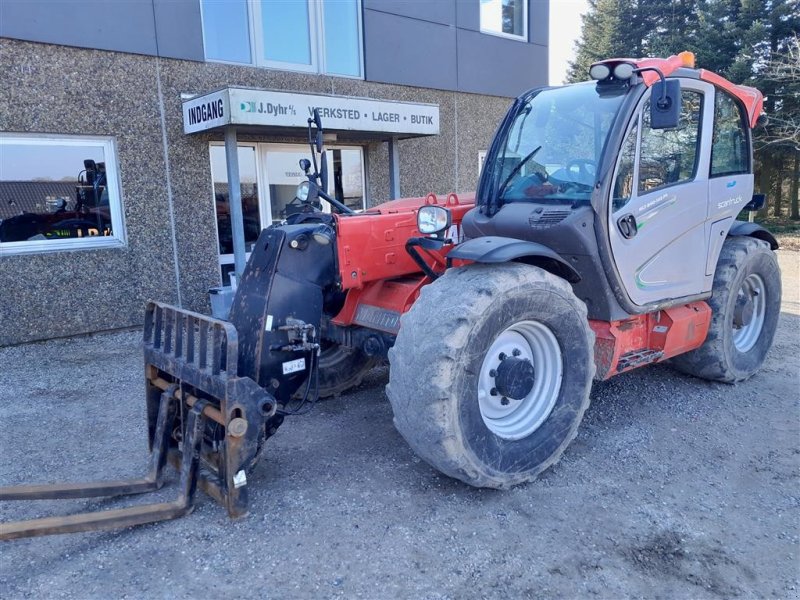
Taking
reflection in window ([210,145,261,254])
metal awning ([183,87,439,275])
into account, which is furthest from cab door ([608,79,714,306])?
reflection in window ([210,145,261,254])

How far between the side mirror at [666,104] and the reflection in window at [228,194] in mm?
6084

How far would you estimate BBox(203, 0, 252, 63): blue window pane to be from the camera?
821cm

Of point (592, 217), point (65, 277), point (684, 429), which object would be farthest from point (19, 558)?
point (65, 277)

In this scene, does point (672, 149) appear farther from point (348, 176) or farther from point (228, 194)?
point (348, 176)

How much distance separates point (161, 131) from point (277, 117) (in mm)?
1711

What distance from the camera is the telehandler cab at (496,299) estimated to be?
127 inches

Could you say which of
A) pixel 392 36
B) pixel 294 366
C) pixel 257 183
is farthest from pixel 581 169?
pixel 392 36

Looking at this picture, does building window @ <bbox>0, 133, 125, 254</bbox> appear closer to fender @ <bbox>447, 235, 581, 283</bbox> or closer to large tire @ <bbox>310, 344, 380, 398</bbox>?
large tire @ <bbox>310, 344, 380, 398</bbox>

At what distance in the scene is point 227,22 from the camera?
27.5 ft

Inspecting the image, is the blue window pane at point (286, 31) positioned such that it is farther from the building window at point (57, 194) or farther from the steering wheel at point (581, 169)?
the steering wheel at point (581, 169)

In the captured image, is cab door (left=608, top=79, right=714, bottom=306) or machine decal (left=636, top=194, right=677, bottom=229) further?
machine decal (left=636, top=194, right=677, bottom=229)

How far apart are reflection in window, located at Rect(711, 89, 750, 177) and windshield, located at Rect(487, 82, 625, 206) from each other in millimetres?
1185

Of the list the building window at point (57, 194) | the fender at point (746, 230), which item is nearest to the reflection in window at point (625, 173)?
the fender at point (746, 230)

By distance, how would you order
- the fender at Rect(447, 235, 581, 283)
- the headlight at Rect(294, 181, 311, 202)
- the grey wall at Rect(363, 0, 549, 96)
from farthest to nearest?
the grey wall at Rect(363, 0, 549, 96) → the headlight at Rect(294, 181, 311, 202) → the fender at Rect(447, 235, 581, 283)
